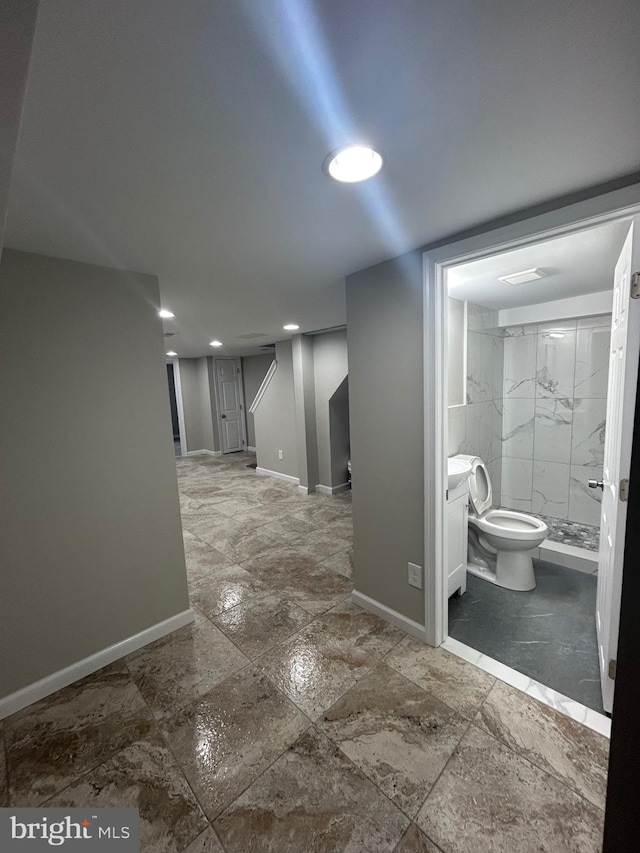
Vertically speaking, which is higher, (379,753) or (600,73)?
(600,73)

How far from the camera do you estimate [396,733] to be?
4.78 feet

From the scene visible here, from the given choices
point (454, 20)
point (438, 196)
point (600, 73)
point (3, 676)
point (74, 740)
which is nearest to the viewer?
point (454, 20)

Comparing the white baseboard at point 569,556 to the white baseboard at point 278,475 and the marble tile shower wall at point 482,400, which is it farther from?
the white baseboard at point 278,475

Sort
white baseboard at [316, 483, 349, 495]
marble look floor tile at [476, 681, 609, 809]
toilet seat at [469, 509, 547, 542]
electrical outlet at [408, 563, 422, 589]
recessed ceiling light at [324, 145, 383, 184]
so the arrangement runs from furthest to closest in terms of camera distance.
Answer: white baseboard at [316, 483, 349, 495], toilet seat at [469, 509, 547, 542], electrical outlet at [408, 563, 422, 589], marble look floor tile at [476, 681, 609, 809], recessed ceiling light at [324, 145, 383, 184]

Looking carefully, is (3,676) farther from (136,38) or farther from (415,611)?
(136,38)

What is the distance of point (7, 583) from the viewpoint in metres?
1.63

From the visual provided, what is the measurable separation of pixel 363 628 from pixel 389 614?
181 mm

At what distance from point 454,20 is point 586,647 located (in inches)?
105

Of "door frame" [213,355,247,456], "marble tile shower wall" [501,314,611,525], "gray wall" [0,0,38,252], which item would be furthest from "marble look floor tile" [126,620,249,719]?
"door frame" [213,355,247,456]

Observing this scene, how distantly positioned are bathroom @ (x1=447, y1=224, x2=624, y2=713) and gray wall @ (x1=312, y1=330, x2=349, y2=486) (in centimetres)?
171

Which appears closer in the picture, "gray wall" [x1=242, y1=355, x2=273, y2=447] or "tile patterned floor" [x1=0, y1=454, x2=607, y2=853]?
"tile patterned floor" [x1=0, y1=454, x2=607, y2=853]

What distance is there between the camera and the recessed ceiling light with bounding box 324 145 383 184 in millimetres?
1011

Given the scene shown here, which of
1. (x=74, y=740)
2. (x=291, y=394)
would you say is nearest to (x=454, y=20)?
(x=74, y=740)

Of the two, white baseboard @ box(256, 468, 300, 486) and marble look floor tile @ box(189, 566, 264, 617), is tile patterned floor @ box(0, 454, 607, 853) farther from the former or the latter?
white baseboard @ box(256, 468, 300, 486)
